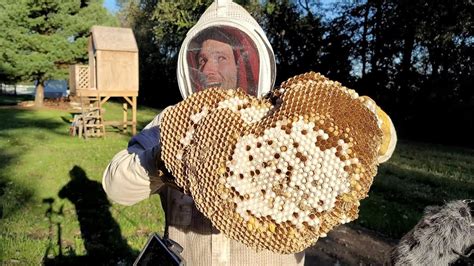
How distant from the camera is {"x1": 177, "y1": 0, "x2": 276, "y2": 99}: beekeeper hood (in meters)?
1.73

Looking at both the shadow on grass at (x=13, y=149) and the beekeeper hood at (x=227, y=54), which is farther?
the shadow on grass at (x=13, y=149)

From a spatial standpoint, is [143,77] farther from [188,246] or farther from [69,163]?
[188,246]

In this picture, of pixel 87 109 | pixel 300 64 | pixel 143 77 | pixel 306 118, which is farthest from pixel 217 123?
pixel 143 77

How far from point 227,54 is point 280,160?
0.81m

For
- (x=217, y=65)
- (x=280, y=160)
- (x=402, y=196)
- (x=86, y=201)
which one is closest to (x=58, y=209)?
(x=86, y=201)

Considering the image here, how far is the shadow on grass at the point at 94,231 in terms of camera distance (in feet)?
14.5

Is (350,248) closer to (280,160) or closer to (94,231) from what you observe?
(94,231)

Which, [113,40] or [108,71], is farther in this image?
[113,40]

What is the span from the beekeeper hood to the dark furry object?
78 centimetres

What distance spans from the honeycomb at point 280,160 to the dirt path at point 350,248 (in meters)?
3.65

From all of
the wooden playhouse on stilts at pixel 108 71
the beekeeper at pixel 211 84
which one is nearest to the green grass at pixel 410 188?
the beekeeper at pixel 211 84

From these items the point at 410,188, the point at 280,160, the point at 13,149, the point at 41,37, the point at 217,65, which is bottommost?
the point at 13,149

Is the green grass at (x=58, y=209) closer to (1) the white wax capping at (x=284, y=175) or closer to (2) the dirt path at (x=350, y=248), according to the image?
(2) the dirt path at (x=350, y=248)

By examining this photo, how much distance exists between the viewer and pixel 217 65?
1733 mm
